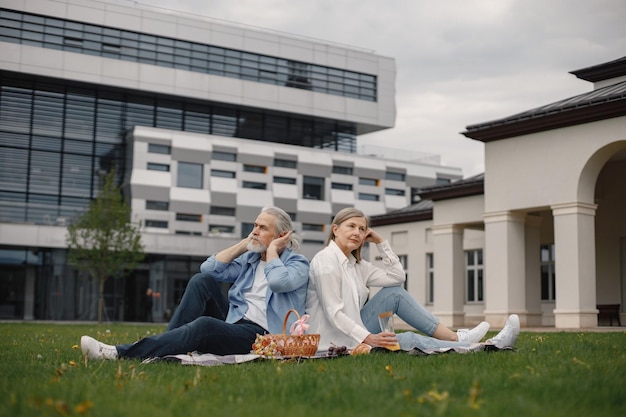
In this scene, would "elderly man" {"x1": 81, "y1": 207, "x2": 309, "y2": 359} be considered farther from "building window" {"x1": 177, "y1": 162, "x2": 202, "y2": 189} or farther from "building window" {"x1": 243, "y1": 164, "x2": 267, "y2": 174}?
"building window" {"x1": 243, "y1": 164, "x2": 267, "y2": 174}

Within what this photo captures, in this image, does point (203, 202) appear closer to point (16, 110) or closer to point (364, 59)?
point (16, 110)

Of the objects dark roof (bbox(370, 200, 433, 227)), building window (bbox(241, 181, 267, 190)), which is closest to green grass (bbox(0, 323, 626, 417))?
dark roof (bbox(370, 200, 433, 227))

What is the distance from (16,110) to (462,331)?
41026 millimetres

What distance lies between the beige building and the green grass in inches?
634

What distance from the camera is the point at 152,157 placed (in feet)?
147

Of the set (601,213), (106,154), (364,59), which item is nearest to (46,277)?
(106,154)

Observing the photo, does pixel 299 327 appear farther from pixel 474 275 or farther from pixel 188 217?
pixel 188 217

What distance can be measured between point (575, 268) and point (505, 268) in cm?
261

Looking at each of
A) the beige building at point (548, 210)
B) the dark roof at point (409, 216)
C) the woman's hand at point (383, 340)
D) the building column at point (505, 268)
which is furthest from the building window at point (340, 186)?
the woman's hand at point (383, 340)

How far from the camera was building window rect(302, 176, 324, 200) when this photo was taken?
164 feet

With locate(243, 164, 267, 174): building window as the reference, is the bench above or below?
below

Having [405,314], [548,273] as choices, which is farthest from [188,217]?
[405,314]

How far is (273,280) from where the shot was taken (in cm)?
641

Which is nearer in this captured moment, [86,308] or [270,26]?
[86,308]
